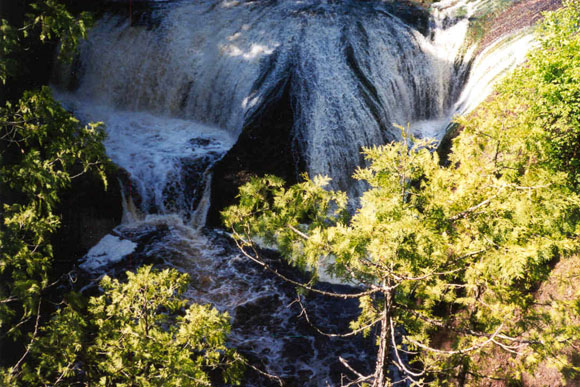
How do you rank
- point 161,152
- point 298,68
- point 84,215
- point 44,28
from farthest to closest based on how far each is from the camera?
point 298,68 < point 161,152 < point 84,215 < point 44,28

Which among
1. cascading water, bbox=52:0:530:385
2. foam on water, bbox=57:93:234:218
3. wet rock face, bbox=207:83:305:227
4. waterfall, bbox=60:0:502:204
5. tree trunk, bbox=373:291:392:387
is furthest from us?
waterfall, bbox=60:0:502:204

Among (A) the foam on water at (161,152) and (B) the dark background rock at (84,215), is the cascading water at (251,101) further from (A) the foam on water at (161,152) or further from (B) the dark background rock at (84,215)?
(B) the dark background rock at (84,215)

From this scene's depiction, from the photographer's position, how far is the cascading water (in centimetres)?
1015

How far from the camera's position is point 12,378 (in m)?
3.35

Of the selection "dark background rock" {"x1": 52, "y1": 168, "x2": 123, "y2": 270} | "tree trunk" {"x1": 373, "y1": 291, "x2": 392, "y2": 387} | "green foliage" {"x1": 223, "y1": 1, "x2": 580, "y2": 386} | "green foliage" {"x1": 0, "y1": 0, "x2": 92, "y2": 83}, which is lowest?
"dark background rock" {"x1": 52, "y1": 168, "x2": 123, "y2": 270}

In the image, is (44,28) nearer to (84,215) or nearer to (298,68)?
(84,215)

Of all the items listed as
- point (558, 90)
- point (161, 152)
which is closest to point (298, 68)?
point (161, 152)

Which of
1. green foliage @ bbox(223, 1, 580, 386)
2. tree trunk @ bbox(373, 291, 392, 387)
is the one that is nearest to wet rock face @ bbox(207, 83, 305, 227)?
green foliage @ bbox(223, 1, 580, 386)

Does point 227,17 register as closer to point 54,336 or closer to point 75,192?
point 75,192

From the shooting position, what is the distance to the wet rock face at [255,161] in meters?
12.1

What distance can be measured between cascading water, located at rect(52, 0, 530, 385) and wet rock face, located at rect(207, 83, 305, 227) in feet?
0.93

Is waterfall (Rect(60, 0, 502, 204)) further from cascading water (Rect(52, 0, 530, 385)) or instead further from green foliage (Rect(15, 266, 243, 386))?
green foliage (Rect(15, 266, 243, 386))

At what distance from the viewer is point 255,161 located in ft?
39.8

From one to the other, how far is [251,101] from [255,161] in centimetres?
231
